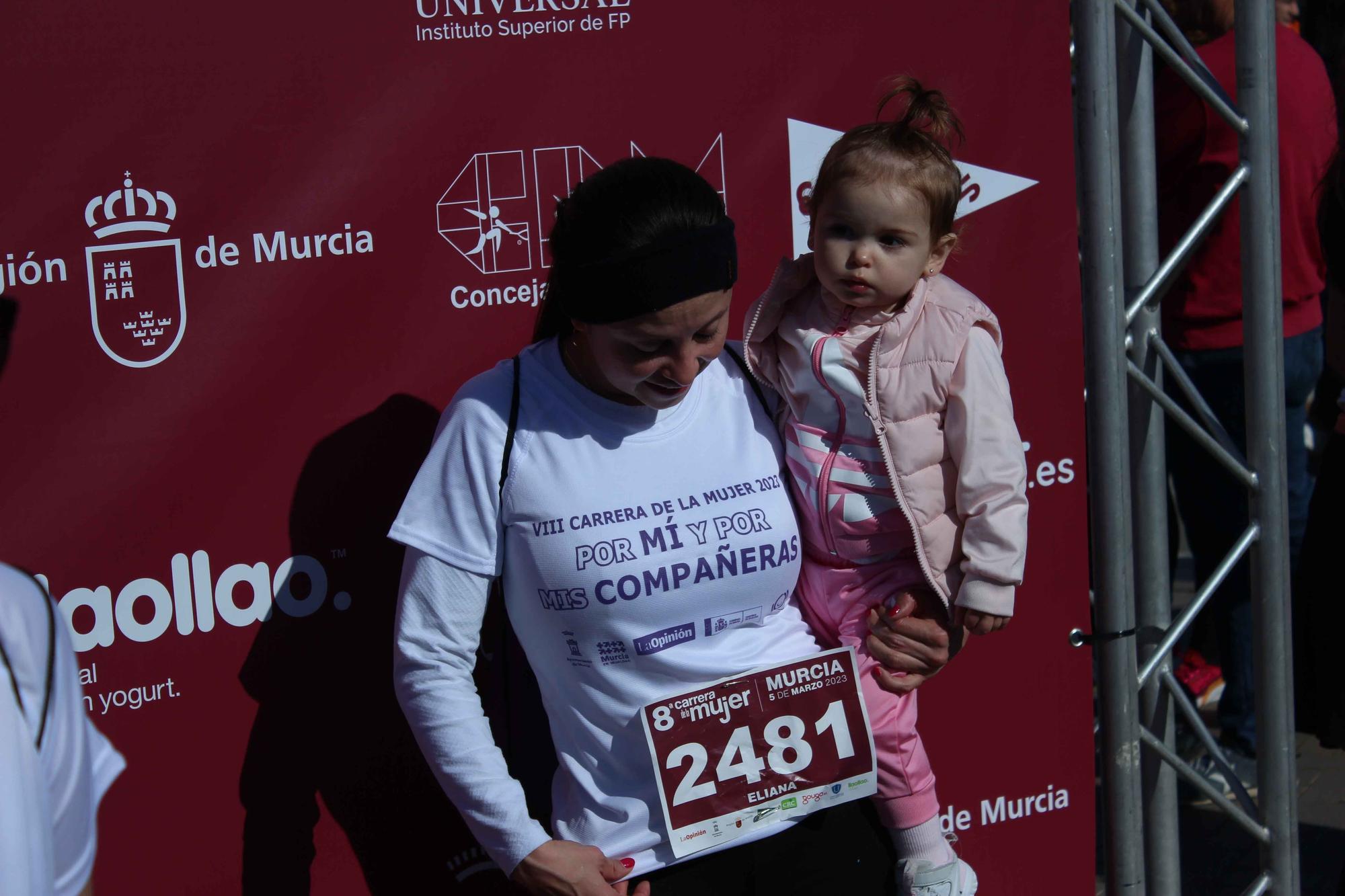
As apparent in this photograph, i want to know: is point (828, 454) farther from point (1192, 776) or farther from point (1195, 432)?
point (1192, 776)

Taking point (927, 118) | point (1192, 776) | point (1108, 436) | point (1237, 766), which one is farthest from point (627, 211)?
point (1237, 766)

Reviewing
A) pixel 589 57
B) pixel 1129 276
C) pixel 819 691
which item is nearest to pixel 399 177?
pixel 589 57

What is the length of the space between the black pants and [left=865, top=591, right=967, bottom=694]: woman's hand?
0.24 m

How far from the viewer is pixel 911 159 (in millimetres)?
A: 2064

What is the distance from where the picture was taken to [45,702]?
4.24 ft

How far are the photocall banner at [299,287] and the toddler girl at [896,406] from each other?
0.57 meters

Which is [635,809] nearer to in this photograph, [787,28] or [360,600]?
[360,600]

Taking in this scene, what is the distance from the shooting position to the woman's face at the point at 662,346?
71.6 inches

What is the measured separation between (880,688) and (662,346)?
2.46ft

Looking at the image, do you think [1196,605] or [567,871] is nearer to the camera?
[567,871]

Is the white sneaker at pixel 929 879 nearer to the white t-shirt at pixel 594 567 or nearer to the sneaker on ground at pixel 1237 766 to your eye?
the white t-shirt at pixel 594 567

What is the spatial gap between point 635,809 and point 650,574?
0.37 metres

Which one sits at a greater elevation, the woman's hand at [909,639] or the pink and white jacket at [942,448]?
the pink and white jacket at [942,448]

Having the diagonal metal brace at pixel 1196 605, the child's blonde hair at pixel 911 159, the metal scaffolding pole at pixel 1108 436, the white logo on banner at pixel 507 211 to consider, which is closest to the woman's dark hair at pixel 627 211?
the child's blonde hair at pixel 911 159
